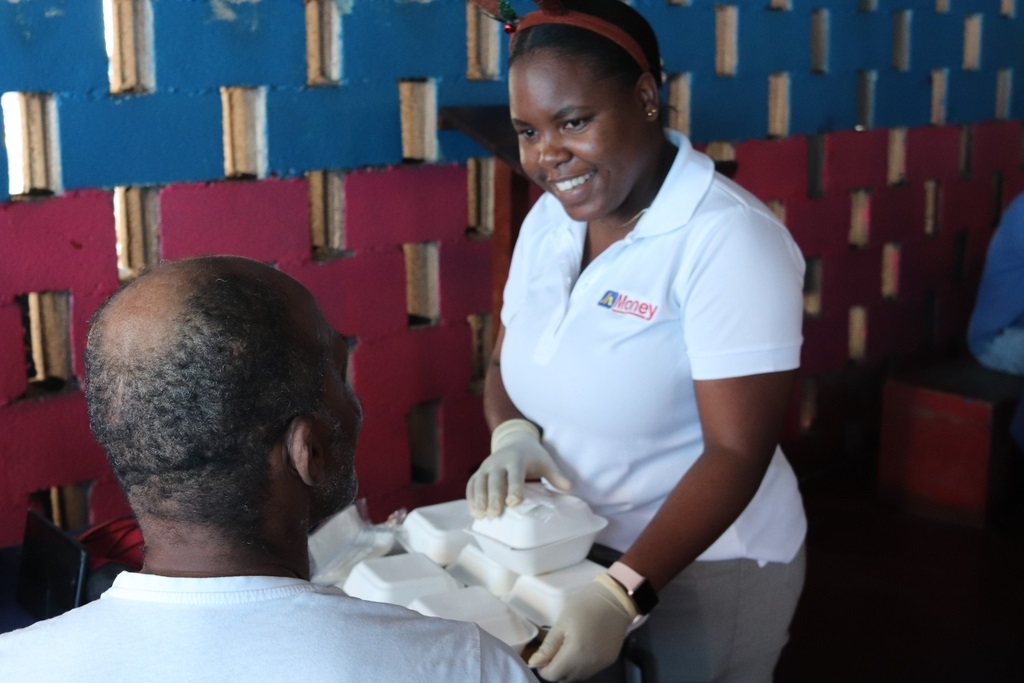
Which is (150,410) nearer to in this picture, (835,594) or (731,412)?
(731,412)

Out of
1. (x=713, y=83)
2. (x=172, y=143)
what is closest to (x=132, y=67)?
(x=172, y=143)

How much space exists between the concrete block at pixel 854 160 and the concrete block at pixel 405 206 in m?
1.41

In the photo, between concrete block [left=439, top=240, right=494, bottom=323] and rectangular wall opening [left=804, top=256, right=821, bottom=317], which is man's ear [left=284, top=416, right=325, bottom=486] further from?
rectangular wall opening [left=804, top=256, right=821, bottom=317]

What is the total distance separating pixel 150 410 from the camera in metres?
0.85

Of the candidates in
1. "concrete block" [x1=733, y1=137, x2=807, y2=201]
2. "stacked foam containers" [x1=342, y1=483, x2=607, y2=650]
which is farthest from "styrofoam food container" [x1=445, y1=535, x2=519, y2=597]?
"concrete block" [x1=733, y1=137, x2=807, y2=201]

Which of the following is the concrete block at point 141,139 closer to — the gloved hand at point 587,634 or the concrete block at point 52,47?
the concrete block at point 52,47

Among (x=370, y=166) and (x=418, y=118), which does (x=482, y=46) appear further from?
(x=370, y=166)

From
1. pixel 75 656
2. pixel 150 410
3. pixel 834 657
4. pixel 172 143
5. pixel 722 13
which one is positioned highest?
pixel 722 13

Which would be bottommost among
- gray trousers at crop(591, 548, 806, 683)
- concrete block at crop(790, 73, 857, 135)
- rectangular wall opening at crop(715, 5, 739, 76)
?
gray trousers at crop(591, 548, 806, 683)

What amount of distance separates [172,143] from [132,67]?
0.15 metres

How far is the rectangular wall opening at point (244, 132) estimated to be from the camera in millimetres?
2062

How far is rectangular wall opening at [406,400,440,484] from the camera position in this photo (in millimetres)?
2529

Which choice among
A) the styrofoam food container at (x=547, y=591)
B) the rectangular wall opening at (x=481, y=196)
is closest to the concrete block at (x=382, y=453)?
the rectangular wall opening at (x=481, y=196)

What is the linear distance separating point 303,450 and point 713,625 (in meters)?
0.84
